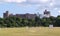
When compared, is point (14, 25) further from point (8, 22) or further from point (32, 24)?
point (32, 24)

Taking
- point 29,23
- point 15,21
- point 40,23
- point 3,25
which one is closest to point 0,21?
point 3,25

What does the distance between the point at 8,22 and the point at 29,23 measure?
13.6 meters

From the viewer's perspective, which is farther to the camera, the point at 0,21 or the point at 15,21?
the point at 15,21

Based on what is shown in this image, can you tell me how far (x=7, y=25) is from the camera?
94.7 meters

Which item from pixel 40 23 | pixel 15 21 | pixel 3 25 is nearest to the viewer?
pixel 3 25

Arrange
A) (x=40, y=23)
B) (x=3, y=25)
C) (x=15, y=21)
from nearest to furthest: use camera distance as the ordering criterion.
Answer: (x=3, y=25)
(x=15, y=21)
(x=40, y=23)

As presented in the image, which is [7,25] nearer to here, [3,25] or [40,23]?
[3,25]

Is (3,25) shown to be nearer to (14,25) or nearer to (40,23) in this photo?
(14,25)

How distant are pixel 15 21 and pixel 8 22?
23.5ft

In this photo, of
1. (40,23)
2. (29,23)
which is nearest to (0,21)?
(29,23)

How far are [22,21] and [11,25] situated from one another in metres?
10.7

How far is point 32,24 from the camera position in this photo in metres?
107

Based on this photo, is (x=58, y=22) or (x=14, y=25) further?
(x=58, y=22)

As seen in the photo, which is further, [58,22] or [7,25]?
[58,22]
